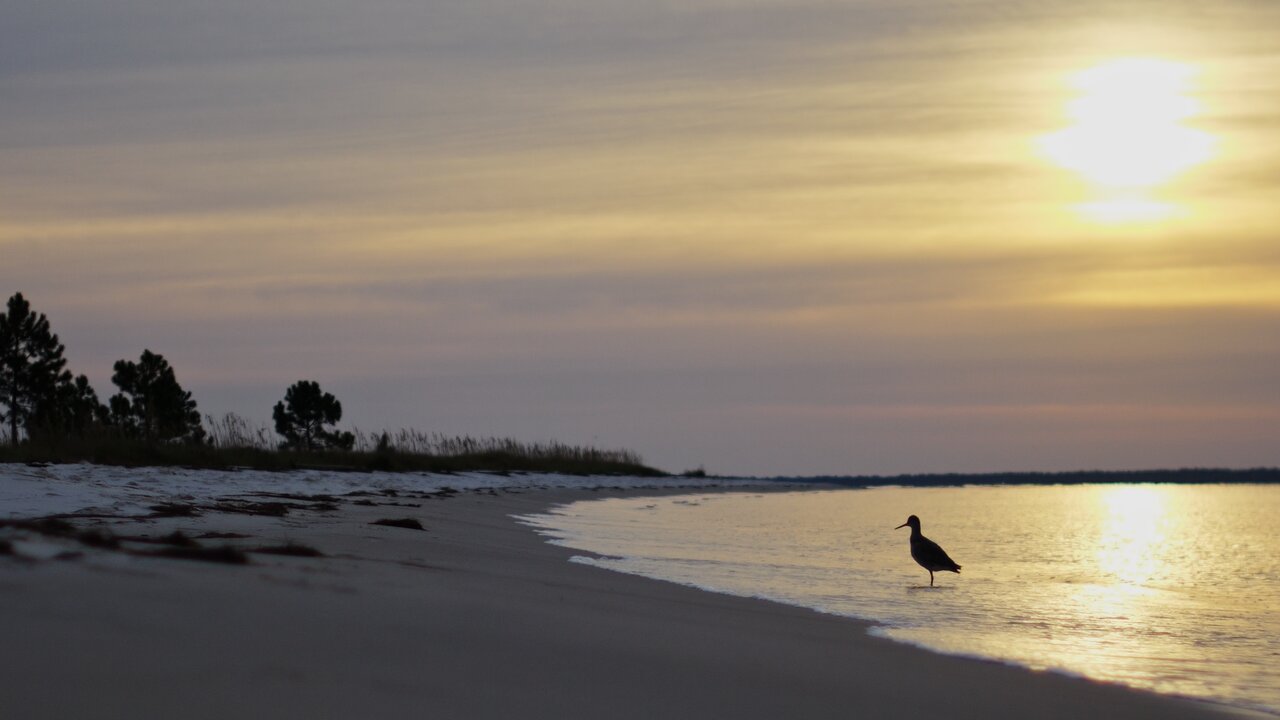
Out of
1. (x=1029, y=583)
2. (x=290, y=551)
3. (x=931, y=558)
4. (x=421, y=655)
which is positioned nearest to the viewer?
(x=421, y=655)

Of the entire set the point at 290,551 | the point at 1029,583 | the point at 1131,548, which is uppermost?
the point at 290,551

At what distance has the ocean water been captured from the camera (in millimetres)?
7316

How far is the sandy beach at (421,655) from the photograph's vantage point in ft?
12.5

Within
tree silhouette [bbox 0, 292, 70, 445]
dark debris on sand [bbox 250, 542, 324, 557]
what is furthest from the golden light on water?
tree silhouette [bbox 0, 292, 70, 445]

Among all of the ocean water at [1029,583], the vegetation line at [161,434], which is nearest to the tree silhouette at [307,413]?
the vegetation line at [161,434]

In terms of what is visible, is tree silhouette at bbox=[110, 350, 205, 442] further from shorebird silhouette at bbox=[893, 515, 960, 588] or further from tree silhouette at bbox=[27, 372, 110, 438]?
shorebird silhouette at bbox=[893, 515, 960, 588]

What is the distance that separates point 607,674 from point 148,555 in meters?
2.40

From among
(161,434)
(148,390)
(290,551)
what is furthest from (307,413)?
(290,551)

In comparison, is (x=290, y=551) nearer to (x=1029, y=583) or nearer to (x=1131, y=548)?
(x=1029, y=583)

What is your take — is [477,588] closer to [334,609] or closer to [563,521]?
[334,609]

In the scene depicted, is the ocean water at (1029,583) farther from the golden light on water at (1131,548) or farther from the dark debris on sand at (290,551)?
the dark debris on sand at (290,551)

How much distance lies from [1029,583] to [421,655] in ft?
32.4

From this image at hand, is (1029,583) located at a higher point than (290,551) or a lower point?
lower

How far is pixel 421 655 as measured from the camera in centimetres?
459
